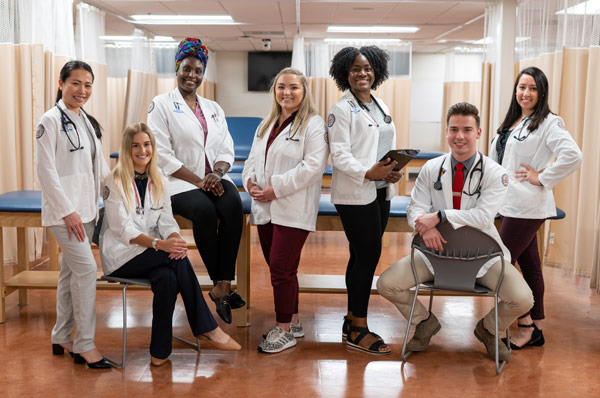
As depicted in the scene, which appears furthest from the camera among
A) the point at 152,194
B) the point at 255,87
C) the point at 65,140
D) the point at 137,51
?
the point at 255,87

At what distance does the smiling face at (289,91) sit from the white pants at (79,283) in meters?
1.11

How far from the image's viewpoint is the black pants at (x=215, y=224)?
315 centimetres

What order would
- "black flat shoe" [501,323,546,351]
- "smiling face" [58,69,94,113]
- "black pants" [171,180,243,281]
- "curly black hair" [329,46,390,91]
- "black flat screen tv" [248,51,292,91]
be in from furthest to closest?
1. "black flat screen tv" [248,51,292,91]
2. "black flat shoe" [501,323,546,351]
3. "black pants" [171,180,243,281]
4. "curly black hair" [329,46,390,91]
5. "smiling face" [58,69,94,113]

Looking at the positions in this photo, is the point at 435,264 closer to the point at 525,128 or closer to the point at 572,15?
the point at 525,128

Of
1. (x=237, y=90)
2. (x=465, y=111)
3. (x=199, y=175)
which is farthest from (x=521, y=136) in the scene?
(x=237, y=90)

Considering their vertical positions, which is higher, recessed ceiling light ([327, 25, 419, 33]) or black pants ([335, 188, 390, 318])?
recessed ceiling light ([327, 25, 419, 33])

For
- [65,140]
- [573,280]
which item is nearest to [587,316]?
[573,280]

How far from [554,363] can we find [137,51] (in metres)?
7.07

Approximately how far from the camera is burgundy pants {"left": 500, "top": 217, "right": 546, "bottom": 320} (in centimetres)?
316

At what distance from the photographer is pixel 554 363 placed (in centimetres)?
306

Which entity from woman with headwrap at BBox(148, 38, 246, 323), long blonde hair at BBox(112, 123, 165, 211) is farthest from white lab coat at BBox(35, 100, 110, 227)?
woman with headwrap at BBox(148, 38, 246, 323)

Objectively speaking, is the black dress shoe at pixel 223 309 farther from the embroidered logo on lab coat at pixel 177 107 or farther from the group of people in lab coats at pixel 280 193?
the embroidered logo on lab coat at pixel 177 107

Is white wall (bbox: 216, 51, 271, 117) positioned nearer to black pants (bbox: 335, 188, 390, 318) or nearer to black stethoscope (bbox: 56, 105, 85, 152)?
black pants (bbox: 335, 188, 390, 318)

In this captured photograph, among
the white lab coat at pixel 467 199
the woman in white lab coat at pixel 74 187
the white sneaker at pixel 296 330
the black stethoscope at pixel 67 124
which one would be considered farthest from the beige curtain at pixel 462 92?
the black stethoscope at pixel 67 124
